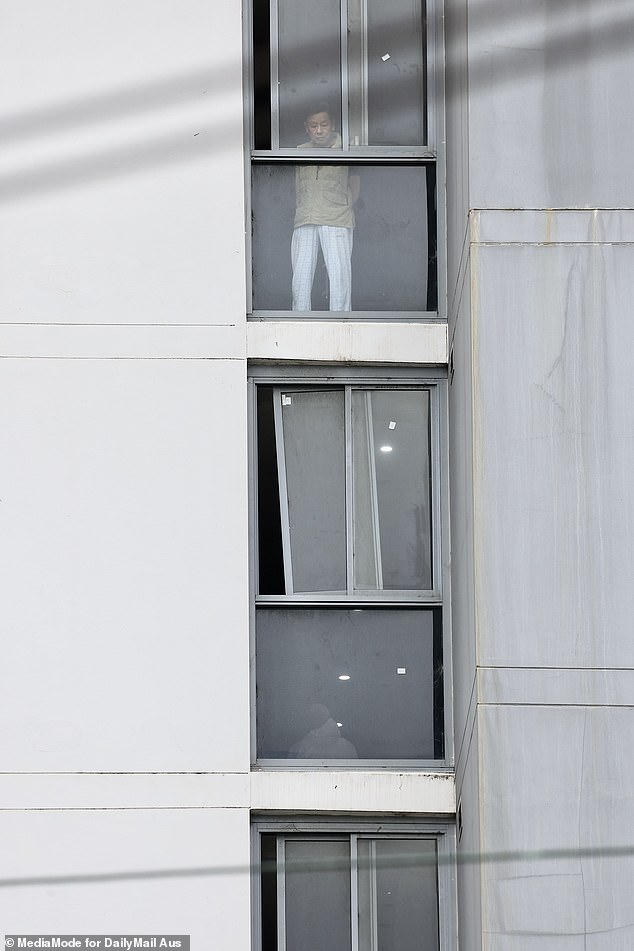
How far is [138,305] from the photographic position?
12.6 m

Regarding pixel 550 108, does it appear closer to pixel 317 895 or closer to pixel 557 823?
pixel 557 823

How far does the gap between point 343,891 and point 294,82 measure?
6449 millimetres

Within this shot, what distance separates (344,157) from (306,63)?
919mm

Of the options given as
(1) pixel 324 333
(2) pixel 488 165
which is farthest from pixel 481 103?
(1) pixel 324 333

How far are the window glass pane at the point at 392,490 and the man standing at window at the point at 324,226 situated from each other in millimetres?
907

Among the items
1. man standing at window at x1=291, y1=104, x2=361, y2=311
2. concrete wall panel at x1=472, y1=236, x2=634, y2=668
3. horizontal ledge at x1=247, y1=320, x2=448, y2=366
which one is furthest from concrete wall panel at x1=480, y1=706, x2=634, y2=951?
man standing at window at x1=291, y1=104, x2=361, y2=311

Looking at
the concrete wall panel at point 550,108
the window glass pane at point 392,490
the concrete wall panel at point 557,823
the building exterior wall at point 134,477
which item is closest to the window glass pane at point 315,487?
the window glass pane at point 392,490

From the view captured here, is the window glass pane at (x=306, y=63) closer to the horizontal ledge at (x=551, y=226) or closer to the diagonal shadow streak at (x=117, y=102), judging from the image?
the diagonal shadow streak at (x=117, y=102)

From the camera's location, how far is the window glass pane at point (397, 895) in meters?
12.0

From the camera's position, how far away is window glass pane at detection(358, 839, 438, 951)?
1199 centimetres

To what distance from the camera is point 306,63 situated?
528 inches

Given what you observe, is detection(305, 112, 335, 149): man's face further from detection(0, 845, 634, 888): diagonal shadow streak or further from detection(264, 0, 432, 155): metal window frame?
detection(0, 845, 634, 888): diagonal shadow streak

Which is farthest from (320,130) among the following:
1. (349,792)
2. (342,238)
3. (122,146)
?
(349,792)

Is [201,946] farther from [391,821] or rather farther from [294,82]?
[294,82]
